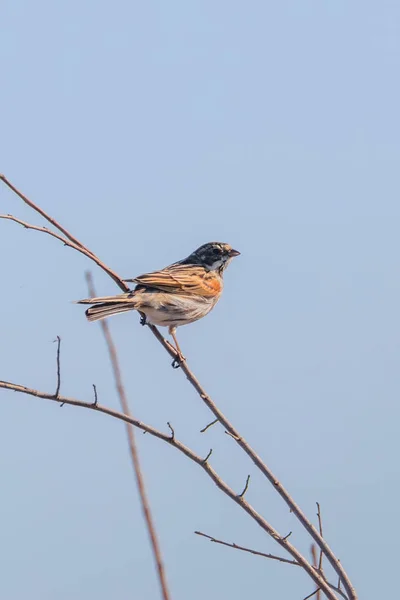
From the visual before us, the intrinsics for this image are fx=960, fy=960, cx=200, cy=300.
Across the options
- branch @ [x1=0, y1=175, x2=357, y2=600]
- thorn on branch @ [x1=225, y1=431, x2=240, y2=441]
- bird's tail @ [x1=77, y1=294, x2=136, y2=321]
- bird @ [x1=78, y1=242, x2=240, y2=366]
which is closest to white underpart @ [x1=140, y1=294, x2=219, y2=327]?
bird @ [x1=78, y1=242, x2=240, y2=366]

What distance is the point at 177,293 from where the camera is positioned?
817 centimetres

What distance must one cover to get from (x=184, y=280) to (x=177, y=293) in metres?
0.35

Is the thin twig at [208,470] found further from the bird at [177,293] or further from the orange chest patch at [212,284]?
the orange chest patch at [212,284]

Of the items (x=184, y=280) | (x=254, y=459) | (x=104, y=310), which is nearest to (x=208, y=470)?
(x=254, y=459)

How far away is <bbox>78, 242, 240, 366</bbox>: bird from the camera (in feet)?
23.2

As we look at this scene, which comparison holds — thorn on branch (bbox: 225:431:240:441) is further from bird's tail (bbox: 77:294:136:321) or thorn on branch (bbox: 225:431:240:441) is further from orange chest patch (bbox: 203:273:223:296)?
orange chest patch (bbox: 203:273:223:296)

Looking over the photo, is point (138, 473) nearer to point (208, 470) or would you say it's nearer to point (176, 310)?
point (208, 470)

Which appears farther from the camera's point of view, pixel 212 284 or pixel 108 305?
pixel 212 284

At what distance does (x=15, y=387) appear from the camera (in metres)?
4.29

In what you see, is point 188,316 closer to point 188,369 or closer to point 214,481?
point 188,369

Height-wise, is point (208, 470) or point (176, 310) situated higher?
point (176, 310)

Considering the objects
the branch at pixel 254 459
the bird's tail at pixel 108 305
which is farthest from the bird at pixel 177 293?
the branch at pixel 254 459

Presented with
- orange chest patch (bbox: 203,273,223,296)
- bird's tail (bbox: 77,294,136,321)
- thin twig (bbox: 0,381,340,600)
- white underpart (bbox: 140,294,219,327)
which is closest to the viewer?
thin twig (bbox: 0,381,340,600)

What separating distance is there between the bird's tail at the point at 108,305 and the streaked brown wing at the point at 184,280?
0.26 m
